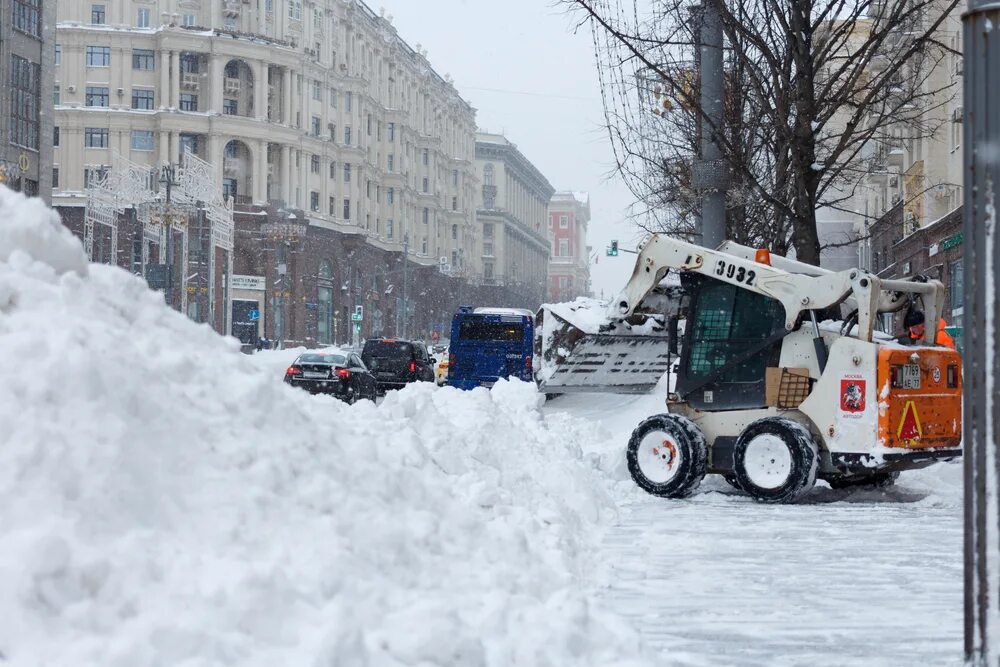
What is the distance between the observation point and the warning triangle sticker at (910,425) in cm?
1273

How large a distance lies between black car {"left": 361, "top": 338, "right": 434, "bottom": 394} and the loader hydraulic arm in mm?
22473

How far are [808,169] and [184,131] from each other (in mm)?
70276

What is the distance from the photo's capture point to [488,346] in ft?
105

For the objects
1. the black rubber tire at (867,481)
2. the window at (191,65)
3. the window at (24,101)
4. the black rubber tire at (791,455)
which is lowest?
the black rubber tire at (867,481)

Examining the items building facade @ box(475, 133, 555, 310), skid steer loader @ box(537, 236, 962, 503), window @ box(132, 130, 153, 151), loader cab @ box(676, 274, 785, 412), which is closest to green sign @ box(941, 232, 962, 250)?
skid steer loader @ box(537, 236, 962, 503)

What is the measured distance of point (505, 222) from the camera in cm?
15438

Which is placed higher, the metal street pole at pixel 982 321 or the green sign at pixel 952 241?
the green sign at pixel 952 241

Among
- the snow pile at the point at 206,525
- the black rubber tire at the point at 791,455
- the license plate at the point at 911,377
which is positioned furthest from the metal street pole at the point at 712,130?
the snow pile at the point at 206,525

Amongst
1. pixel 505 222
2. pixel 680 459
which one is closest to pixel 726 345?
pixel 680 459

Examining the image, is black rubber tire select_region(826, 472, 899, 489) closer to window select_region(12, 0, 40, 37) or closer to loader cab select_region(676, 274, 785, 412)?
loader cab select_region(676, 274, 785, 412)

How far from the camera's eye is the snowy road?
22.0 ft

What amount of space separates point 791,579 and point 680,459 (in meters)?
5.05

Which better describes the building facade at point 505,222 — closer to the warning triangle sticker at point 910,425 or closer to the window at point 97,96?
the window at point 97,96

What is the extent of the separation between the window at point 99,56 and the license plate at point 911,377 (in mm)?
78986
